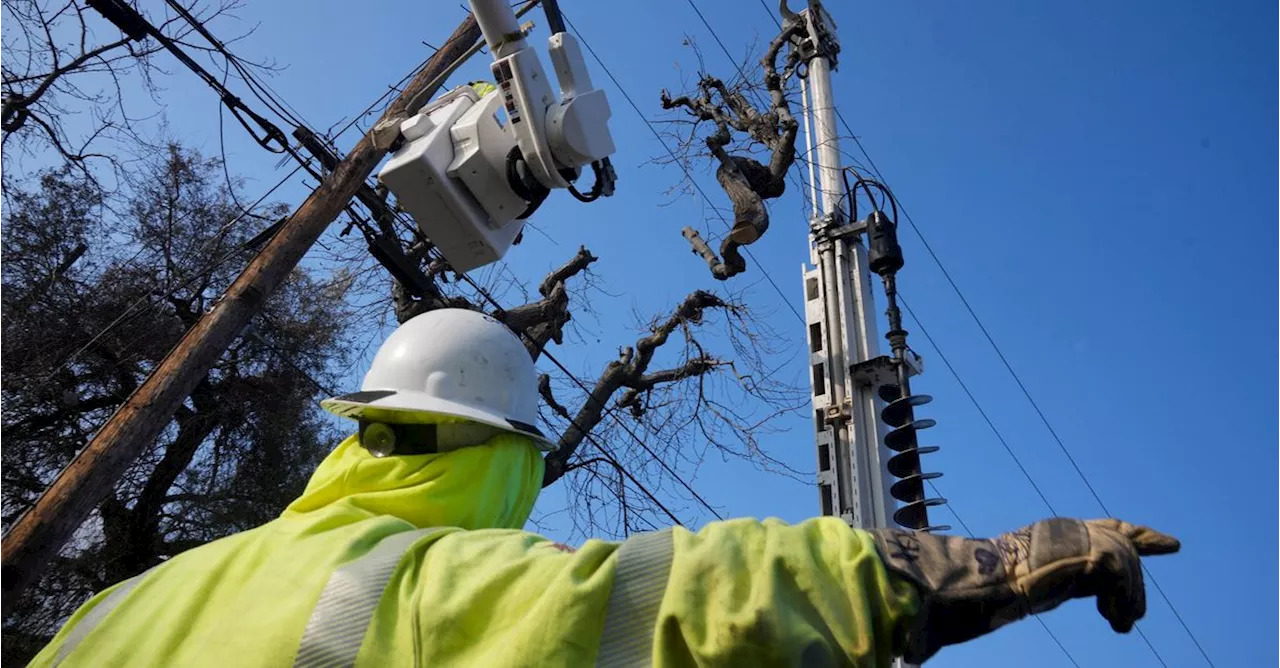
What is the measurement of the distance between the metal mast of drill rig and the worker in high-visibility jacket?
415 centimetres

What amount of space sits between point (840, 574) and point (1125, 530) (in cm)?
35

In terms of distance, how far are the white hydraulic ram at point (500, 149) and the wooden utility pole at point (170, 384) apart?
175cm

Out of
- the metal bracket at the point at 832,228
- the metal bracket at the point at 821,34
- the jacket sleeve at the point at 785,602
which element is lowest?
the jacket sleeve at the point at 785,602

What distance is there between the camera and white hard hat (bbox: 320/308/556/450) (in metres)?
2.18

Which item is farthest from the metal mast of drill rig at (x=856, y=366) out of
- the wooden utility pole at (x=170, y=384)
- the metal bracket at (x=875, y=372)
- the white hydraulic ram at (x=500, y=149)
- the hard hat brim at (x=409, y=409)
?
the hard hat brim at (x=409, y=409)

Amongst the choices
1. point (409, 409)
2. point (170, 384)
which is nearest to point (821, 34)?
point (170, 384)

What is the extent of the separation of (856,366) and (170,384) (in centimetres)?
393

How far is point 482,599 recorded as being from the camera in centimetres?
139

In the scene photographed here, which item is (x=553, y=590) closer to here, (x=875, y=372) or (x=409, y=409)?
(x=409, y=409)

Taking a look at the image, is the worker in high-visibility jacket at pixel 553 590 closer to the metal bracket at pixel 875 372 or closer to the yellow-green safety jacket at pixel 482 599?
the yellow-green safety jacket at pixel 482 599

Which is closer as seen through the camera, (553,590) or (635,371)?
(553,590)

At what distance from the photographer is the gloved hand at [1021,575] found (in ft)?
3.99

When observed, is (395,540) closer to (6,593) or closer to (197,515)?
(6,593)

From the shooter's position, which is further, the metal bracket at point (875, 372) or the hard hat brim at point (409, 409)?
the metal bracket at point (875, 372)
